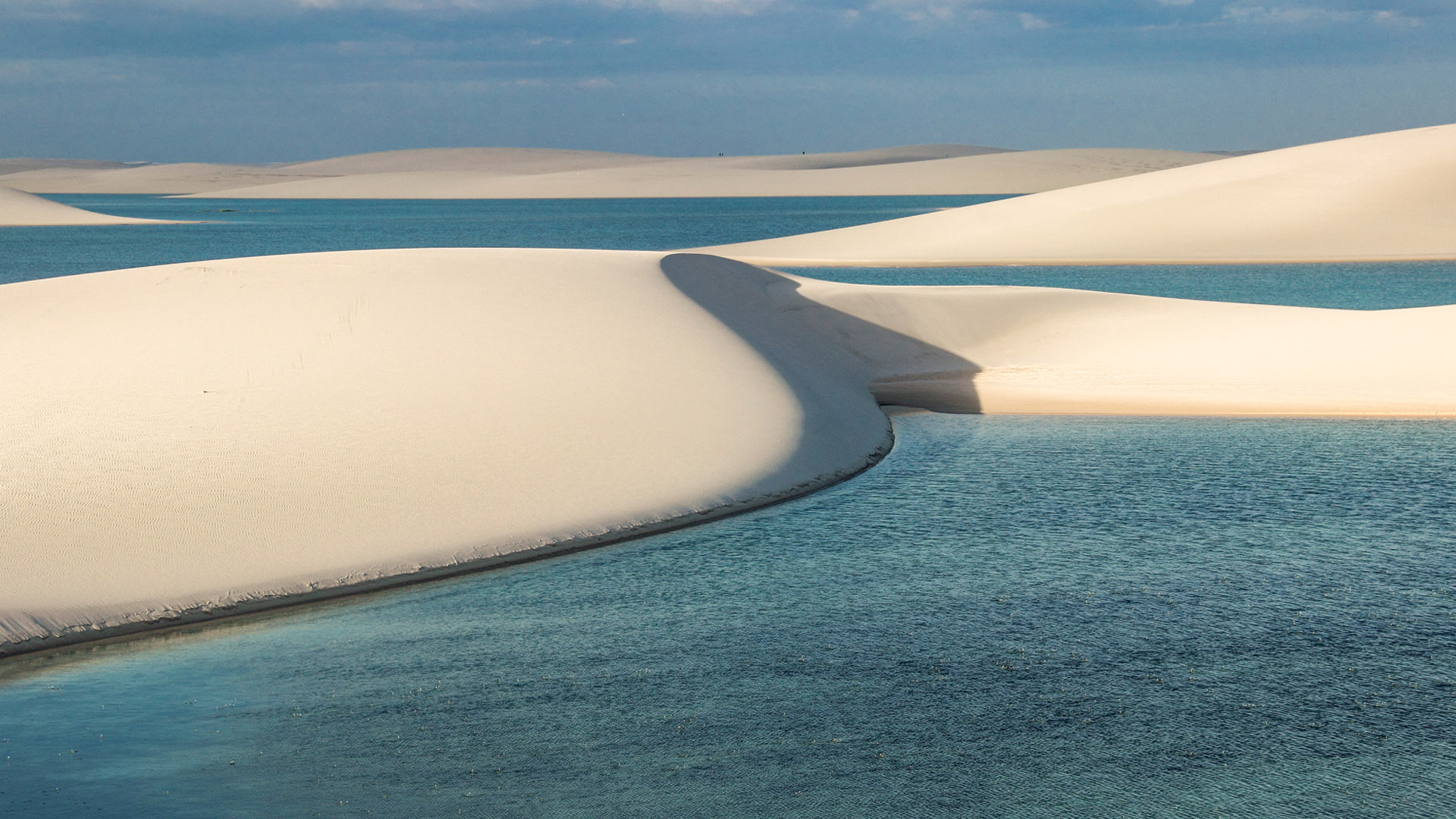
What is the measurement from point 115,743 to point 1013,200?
113ft

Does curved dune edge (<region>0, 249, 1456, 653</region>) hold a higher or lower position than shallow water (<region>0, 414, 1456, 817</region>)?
higher

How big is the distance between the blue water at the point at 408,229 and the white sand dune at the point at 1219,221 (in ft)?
21.4

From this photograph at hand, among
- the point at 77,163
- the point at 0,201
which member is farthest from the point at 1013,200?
the point at 77,163

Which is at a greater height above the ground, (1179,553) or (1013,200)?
(1013,200)

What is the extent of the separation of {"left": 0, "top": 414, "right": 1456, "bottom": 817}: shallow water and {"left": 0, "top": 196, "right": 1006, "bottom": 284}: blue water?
20.4 m

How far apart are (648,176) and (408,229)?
61583 millimetres

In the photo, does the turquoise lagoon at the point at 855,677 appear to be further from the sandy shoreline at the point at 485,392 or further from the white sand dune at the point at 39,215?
the white sand dune at the point at 39,215

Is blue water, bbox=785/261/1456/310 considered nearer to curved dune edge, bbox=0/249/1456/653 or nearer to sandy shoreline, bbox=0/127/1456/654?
sandy shoreline, bbox=0/127/1456/654

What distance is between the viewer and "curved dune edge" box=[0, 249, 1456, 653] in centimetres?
691

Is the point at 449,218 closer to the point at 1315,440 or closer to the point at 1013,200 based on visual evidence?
the point at 1013,200

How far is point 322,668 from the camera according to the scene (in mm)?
5586

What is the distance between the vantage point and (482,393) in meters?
9.43

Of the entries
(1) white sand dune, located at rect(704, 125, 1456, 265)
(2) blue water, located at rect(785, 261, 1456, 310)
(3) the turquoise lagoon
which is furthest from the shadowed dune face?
(1) white sand dune, located at rect(704, 125, 1456, 265)

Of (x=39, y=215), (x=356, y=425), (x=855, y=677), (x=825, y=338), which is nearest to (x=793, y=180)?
(x=39, y=215)
